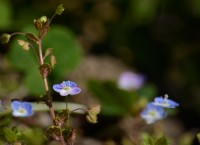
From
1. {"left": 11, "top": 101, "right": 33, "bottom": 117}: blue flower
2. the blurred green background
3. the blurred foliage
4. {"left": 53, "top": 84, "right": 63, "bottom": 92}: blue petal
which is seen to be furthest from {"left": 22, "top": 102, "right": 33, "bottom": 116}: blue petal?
the blurred green background

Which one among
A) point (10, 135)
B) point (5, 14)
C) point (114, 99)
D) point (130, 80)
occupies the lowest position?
point (10, 135)

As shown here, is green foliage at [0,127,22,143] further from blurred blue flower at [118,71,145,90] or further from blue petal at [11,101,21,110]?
blurred blue flower at [118,71,145,90]

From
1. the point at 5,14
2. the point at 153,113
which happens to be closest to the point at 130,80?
the point at 5,14

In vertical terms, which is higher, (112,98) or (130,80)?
(130,80)

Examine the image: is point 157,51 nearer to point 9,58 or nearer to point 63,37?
point 63,37

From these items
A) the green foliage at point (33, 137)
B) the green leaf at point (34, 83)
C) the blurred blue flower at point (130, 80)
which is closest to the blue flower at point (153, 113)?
the green foliage at point (33, 137)

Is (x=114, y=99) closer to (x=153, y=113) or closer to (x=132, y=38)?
(x=153, y=113)
